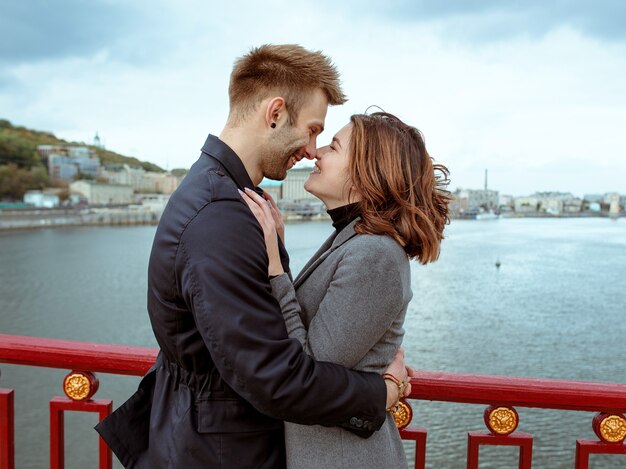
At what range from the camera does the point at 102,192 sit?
83375 millimetres

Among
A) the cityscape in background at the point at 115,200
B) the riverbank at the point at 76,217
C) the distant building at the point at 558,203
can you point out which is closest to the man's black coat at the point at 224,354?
the cityscape in background at the point at 115,200

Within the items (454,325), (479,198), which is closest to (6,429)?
(454,325)

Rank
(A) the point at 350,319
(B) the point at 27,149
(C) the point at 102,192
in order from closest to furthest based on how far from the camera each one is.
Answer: (A) the point at 350,319
(B) the point at 27,149
(C) the point at 102,192

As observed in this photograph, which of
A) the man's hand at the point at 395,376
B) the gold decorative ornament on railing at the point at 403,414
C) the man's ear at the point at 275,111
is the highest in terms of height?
the man's ear at the point at 275,111

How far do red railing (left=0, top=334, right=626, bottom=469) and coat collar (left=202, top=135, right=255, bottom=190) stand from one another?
58 centimetres

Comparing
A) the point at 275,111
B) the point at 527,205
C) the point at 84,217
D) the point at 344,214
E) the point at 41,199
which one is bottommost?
the point at 84,217

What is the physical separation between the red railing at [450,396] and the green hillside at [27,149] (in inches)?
3162

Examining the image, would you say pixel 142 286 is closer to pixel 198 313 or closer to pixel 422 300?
pixel 422 300

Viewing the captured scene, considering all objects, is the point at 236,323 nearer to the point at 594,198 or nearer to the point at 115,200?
the point at 115,200

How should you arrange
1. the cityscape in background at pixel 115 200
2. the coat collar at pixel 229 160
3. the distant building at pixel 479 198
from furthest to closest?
1. the distant building at pixel 479 198
2. the cityscape in background at pixel 115 200
3. the coat collar at pixel 229 160

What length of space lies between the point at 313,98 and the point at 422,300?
68.8 ft

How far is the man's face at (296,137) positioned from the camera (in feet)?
4.16

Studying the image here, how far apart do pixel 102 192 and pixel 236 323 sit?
87.5 metres

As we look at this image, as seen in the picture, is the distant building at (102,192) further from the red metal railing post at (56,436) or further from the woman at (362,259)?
the woman at (362,259)
